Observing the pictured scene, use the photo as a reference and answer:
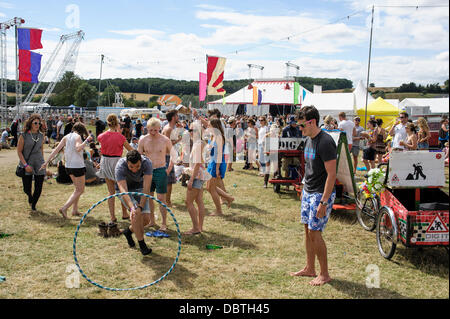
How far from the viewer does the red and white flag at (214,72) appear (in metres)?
14.0

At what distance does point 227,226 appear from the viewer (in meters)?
6.65

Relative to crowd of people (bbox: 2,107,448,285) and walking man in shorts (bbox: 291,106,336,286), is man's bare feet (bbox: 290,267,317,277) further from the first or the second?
walking man in shorts (bbox: 291,106,336,286)

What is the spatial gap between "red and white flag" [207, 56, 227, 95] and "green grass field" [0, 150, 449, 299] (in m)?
7.51

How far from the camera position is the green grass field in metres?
4.16

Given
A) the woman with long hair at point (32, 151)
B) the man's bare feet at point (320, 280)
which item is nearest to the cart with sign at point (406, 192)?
the man's bare feet at point (320, 280)

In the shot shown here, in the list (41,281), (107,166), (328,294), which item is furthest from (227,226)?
(41,281)

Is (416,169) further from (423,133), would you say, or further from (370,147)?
(423,133)

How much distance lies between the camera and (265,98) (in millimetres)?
42906

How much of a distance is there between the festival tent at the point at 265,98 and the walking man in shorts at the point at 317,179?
35.1 m

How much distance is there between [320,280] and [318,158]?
1490 millimetres

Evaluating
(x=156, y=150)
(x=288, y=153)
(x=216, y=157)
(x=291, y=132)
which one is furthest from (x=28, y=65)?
(x=156, y=150)

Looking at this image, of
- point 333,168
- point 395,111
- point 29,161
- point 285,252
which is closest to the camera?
point 333,168
